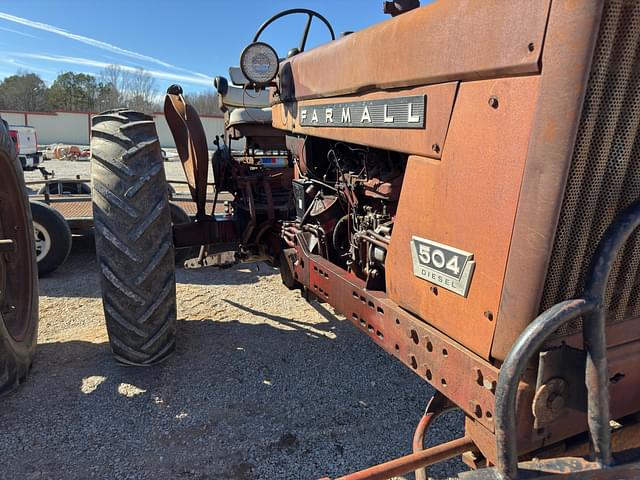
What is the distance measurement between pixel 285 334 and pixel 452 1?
2670 mm

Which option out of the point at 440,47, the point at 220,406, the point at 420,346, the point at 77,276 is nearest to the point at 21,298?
the point at 220,406

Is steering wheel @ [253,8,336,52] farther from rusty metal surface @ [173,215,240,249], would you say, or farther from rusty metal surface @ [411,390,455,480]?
rusty metal surface @ [411,390,455,480]

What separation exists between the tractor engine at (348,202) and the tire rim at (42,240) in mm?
2892

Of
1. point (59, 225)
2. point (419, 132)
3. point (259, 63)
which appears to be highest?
point (259, 63)

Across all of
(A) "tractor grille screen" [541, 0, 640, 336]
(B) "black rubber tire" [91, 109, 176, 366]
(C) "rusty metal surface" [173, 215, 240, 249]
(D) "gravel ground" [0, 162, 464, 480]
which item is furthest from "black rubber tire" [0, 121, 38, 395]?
(A) "tractor grille screen" [541, 0, 640, 336]

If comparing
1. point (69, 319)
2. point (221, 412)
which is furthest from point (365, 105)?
point (69, 319)

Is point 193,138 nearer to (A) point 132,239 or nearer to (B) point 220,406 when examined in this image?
(A) point 132,239

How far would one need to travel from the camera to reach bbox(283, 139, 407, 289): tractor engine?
2236mm

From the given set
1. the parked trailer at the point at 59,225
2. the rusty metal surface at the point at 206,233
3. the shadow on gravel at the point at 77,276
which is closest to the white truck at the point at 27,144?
the parked trailer at the point at 59,225

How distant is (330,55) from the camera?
2436 mm

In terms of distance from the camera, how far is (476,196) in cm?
152

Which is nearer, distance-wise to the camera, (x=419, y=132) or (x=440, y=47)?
(x=440, y=47)

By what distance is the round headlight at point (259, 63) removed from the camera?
2.86 m

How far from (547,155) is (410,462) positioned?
0.98 meters
